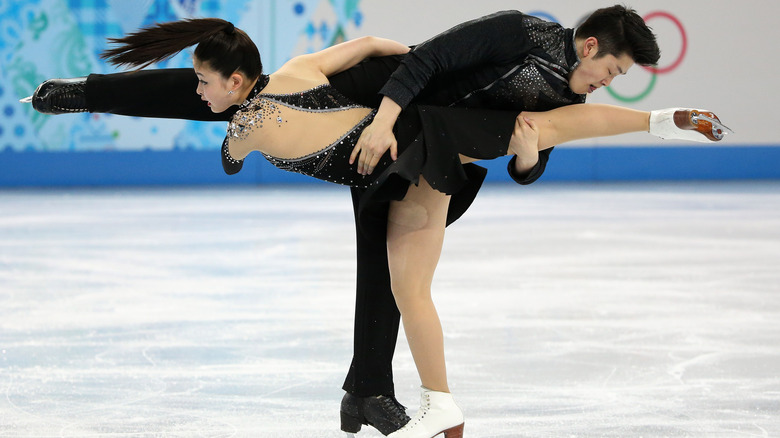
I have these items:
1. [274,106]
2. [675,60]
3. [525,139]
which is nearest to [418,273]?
[525,139]

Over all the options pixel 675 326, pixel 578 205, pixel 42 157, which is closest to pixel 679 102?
pixel 578 205

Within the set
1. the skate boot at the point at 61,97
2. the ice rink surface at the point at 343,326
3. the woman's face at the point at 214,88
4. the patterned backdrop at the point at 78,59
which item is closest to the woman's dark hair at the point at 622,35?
the woman's face at the point at 214,88

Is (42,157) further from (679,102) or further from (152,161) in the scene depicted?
(679,102)

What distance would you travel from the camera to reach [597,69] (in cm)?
199

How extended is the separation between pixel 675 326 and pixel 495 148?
169 cm

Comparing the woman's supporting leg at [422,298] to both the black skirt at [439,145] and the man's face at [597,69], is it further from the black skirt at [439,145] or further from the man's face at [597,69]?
the man's face at [597,69]

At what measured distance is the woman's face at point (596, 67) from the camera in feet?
6.48

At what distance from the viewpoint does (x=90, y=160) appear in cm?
990

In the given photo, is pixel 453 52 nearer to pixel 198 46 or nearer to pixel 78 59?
pixel 198 46

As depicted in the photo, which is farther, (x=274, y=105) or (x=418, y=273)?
(x=418, y=273)

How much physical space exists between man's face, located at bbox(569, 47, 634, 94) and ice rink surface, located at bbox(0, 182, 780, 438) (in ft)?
2.73

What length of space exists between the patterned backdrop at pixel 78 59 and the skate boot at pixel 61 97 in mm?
7582

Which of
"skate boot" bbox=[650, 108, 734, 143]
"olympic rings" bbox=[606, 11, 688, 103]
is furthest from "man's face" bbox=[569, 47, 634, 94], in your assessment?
"olympic rings" bbox=[606, 11, 688, 103]

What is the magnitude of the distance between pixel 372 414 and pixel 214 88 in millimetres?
833
